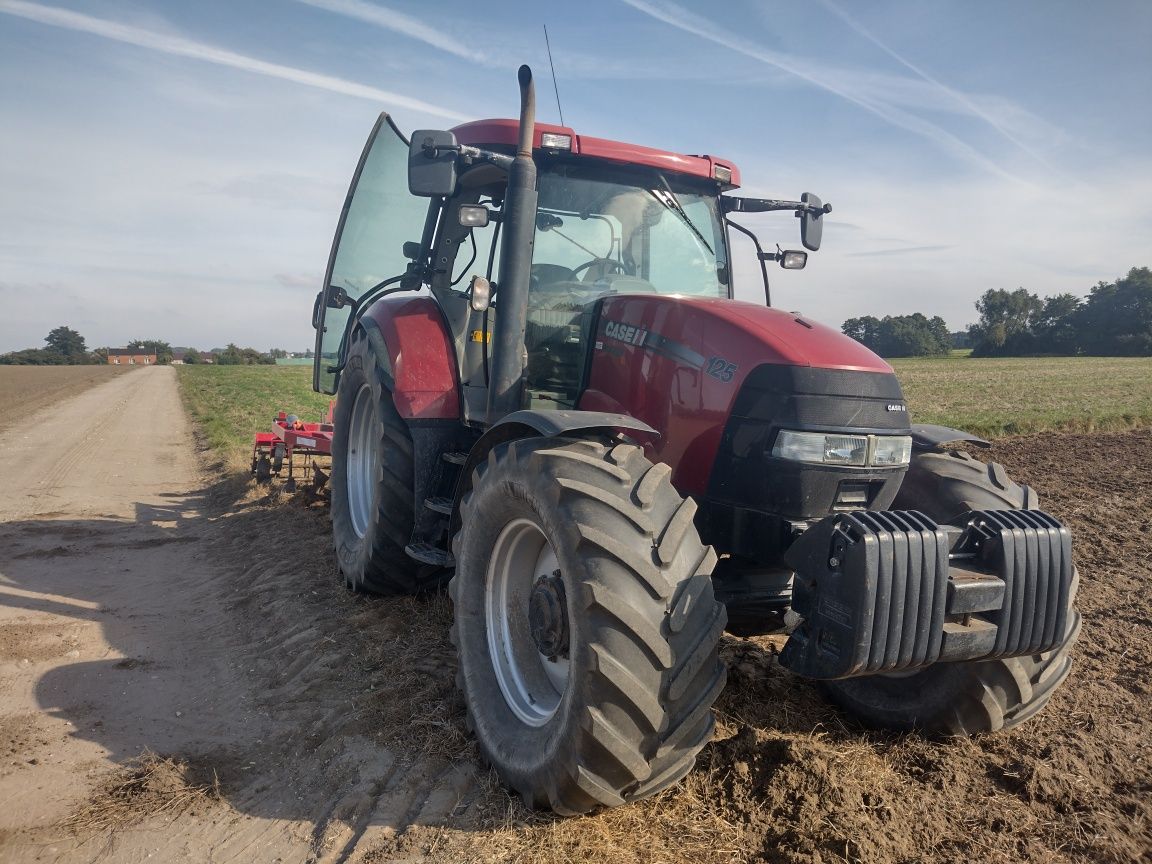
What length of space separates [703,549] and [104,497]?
8.13 meters

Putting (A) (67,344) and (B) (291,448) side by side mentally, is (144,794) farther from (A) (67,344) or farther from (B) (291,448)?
(A) (67,344)

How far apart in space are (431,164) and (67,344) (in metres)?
99.6

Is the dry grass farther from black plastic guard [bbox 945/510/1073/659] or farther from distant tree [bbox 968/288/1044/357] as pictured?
distant tree [bbox 968/288/1044/357]

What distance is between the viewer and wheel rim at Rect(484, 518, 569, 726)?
3232 millimetres

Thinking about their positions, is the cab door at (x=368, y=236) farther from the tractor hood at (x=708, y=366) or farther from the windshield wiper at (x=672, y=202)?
the tractor hood at (x=708, y=366)

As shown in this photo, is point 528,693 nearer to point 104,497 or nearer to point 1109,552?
point 1109,552

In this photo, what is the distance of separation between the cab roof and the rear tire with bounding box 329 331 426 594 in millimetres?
1368

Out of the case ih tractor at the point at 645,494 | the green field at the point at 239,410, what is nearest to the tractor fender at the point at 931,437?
the case ih tractor at the point at 645,494

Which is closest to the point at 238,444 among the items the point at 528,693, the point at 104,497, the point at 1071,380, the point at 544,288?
the point at 104,497

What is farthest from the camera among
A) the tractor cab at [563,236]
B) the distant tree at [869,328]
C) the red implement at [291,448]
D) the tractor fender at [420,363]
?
the distant tree at [869,328]

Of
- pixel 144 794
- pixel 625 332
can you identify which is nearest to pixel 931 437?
pixel 625 332

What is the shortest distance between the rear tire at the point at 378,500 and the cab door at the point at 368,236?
635mm

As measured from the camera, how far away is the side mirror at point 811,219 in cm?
473

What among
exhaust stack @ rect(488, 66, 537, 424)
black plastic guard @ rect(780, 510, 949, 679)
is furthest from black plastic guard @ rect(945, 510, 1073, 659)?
exhaust stack @ rect(488, 66, 537, 424)
